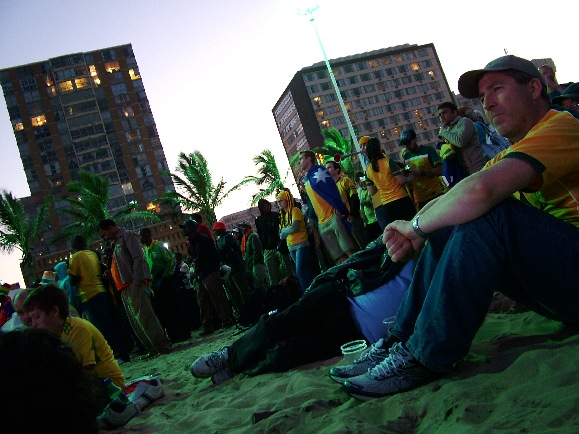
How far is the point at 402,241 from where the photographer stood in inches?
87.0

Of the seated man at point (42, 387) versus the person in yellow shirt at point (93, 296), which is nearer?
the seated man at point (42, 387)

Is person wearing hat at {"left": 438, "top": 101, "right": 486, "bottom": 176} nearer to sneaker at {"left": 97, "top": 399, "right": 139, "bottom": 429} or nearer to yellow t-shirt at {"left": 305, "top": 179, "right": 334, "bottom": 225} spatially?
yellow t-shirt at {"left": 305, "top": 179, "right": 334, "bottom": 225}

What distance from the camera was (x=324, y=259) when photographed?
28.5 feet

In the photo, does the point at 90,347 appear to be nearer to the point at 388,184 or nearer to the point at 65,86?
the point at 388,184

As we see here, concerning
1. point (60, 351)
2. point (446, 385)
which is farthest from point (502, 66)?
point (60, 351)

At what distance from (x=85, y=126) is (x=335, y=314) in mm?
82578

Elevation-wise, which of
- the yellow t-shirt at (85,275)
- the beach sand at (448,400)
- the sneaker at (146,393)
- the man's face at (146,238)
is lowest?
the beach sand at (448,400)

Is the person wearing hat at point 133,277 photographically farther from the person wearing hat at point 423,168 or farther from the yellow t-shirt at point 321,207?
the person wearing hat at point 423,168

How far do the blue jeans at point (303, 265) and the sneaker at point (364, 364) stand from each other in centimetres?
417

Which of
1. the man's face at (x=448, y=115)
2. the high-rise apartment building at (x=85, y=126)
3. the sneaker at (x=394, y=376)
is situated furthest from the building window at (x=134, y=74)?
the sneaker at (x=394, y=376)

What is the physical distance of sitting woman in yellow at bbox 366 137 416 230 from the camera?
21.0ft

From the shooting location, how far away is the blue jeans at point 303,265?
666 centimetres

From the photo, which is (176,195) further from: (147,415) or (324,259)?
(147,415)

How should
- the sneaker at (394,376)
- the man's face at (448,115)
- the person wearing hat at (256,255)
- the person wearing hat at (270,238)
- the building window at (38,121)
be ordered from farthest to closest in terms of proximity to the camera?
the building window at (38,121) → the person wearing hat at (256,255) → the person wearing hat at (270,238) → the man's face at (448,115) → the sneaker at (394,376)
